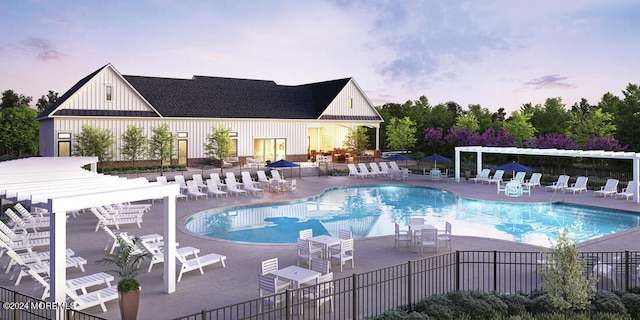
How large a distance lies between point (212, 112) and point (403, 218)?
66.6ft

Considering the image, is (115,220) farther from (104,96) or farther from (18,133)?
(18,133)

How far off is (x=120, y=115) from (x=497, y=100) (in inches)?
1324

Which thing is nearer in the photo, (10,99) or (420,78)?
(420,78)

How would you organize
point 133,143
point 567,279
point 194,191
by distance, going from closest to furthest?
point 567,279
point 194,191
point 133,143

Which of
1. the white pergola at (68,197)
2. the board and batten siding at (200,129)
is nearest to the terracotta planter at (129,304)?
the white pergola at (68,197)

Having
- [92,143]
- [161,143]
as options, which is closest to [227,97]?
[161,143]

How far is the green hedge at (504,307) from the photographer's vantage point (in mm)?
8275

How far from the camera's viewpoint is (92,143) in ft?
98.2

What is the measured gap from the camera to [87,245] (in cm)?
1395

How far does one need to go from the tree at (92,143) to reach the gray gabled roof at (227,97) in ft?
4.96

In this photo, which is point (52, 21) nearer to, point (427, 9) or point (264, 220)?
point (264, 220)

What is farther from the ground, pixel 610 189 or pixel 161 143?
pixel 161 143

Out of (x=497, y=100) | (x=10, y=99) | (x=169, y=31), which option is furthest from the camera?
(x=10, y=99)

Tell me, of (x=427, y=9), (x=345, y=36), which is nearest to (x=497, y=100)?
(x=427, y=9)
